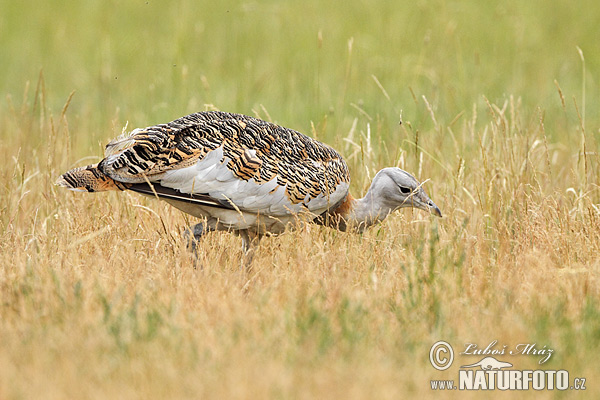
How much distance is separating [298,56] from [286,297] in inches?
314

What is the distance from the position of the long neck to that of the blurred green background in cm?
290

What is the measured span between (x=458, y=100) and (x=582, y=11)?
5253 millimetres

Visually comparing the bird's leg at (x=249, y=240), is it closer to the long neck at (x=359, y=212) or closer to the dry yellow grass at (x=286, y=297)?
the dry yellow grass at (x=286, y=297)

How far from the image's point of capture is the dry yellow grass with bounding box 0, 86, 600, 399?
3.38 metres

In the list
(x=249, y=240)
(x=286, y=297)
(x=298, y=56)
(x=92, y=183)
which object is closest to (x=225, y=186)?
(x=249, y=240)

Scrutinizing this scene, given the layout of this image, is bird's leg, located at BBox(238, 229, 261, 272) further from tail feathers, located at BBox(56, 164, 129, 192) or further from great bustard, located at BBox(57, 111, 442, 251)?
tail feathers, located at BBox(56, 164, 129, 192)

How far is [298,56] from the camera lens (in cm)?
1188

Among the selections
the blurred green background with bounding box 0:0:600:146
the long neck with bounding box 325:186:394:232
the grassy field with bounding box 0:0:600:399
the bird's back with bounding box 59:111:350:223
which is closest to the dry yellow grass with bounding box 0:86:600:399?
the grassy field with bounding box 0:0:600:399

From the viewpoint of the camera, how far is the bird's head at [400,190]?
221 inches

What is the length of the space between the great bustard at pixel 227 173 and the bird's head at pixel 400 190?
0.03m

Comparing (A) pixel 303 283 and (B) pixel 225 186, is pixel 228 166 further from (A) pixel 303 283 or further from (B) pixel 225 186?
(A) pixel 303 283

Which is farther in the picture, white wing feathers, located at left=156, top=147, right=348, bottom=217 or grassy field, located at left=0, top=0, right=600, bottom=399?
white wing feathers, located at left=156, top=147, right=348, bottom=217

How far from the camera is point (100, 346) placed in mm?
3621

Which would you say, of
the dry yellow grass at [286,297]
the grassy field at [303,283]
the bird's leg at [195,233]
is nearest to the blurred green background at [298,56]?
the grassy field at [303,283]
